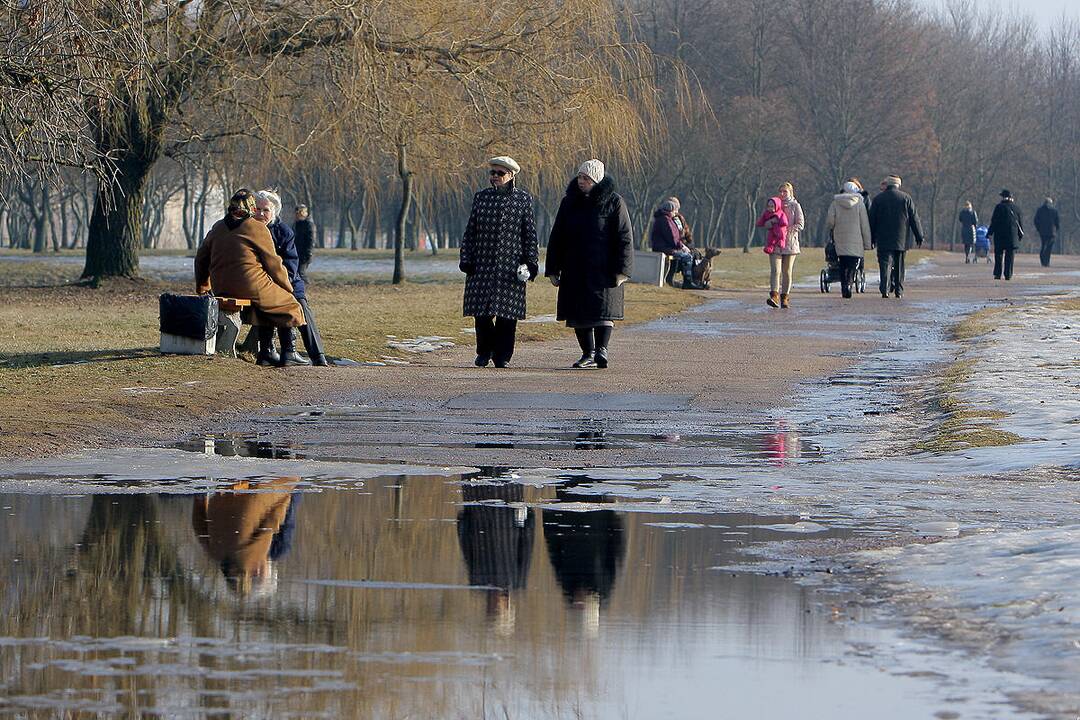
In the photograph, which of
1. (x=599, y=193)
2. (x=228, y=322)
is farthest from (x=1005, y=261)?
(x=228, y=322)

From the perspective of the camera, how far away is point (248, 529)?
7570 millimetres

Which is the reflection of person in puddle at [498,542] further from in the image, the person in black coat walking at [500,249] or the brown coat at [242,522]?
the person in black coat walking at [500,249]

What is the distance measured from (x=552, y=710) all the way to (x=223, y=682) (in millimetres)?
907

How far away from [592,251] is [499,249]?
86 cm

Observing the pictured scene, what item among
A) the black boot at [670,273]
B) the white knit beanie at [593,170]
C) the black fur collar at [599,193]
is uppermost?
the white knit beanie at [593,170]

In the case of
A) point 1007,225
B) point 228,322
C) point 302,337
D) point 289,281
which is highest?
point 1007,225

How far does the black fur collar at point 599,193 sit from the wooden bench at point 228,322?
302 cm

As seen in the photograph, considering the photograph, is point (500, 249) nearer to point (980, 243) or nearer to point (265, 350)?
point (265, 350)

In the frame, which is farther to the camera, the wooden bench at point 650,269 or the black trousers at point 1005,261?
the black trousers at point 1005,261

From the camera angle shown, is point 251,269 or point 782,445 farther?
point 251,269

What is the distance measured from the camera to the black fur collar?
53.2ft

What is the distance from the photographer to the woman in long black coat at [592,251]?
16.3 metres

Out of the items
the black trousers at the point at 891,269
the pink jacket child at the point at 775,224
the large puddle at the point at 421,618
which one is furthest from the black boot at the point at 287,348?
the black trousers at the point at 891,269

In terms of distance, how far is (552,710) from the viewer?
484cm
